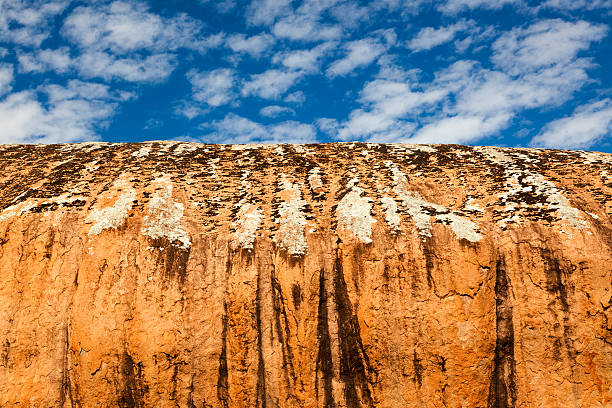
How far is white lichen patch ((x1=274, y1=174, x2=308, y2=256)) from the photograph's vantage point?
9789 mm

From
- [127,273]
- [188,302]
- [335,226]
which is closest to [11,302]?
[127,273]

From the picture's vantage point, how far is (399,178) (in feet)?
39.8

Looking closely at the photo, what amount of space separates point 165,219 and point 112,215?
1.26 m

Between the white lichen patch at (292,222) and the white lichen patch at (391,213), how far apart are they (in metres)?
2.03

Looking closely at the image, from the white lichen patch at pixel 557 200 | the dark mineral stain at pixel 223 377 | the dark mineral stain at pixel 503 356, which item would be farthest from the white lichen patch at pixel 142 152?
the white lichen patch at pixel 557 200

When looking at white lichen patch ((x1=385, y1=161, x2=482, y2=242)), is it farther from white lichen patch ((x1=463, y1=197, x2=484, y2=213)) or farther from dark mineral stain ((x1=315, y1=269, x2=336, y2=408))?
dark mineral stain ((x1=315, y1=269, x2=336, y2=408))

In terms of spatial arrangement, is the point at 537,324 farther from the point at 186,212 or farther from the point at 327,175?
the point at 186,212

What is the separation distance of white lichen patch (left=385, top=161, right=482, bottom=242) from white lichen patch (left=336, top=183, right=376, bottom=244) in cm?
99

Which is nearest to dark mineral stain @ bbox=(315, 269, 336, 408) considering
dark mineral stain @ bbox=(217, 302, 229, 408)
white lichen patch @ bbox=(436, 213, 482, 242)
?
dark mineral stain @ bbox=(217, 302, 229, 408)

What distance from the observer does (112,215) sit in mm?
10281

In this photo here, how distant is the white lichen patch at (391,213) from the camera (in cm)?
993

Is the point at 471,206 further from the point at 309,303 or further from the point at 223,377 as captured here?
the point at 223,377

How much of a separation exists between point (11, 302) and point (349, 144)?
11247 mm

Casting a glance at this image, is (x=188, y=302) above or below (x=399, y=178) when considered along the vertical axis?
below
